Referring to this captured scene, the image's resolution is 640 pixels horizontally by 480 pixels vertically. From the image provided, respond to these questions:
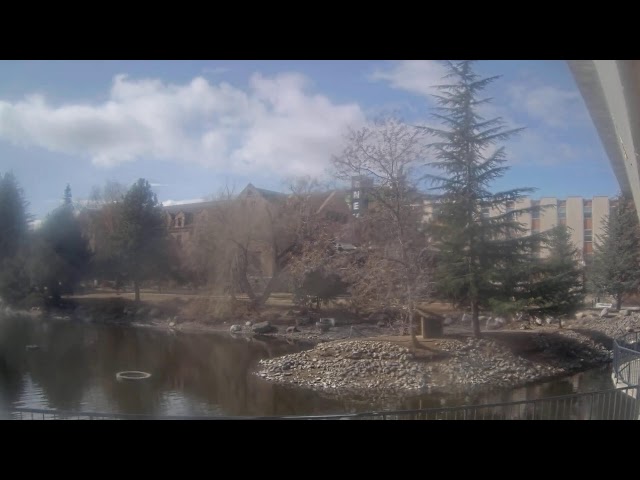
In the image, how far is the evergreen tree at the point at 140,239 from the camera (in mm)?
7418

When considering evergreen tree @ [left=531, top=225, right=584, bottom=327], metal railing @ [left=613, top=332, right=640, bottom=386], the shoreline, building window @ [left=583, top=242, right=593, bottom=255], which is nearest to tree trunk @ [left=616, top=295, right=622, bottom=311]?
the shoreline

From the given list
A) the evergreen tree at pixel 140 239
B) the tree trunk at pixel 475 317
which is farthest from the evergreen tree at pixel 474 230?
the evergreen tree at pixel 140 239

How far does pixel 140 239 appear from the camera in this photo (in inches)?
313

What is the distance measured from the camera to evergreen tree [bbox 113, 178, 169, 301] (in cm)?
742

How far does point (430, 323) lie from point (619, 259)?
273 centimetres

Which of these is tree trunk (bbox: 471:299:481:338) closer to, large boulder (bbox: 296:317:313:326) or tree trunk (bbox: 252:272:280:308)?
large boulder (bbox: 296:317:313:326)

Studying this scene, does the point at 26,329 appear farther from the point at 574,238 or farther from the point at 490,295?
the point at 574,238

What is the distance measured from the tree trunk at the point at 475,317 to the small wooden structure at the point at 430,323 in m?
0.45

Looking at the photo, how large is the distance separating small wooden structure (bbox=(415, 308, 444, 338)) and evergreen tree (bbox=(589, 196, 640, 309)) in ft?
7.14

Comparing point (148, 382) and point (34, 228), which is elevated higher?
point (34, 228)

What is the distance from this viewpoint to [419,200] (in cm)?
755
